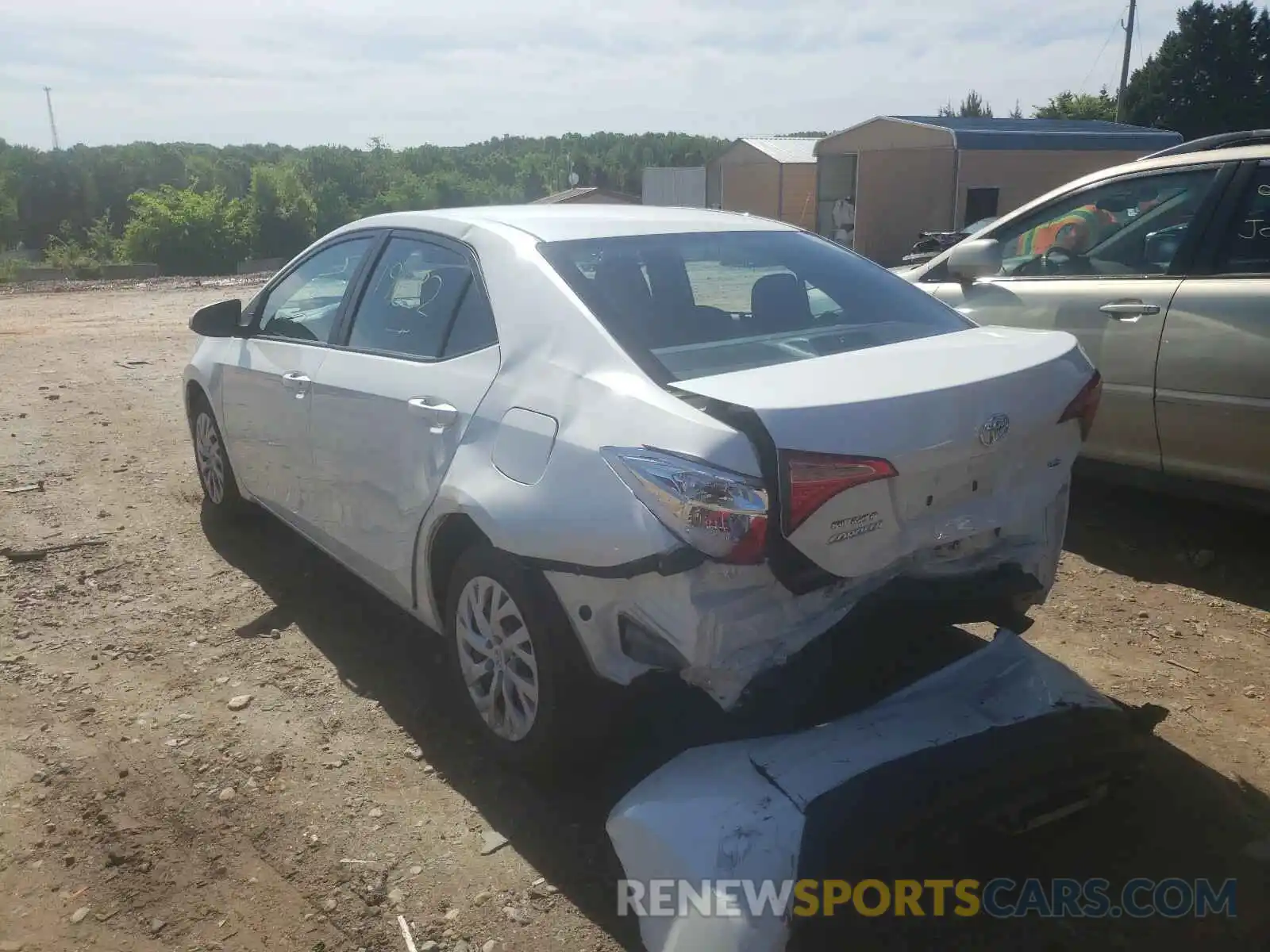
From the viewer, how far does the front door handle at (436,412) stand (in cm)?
304

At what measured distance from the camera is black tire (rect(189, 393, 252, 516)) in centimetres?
508

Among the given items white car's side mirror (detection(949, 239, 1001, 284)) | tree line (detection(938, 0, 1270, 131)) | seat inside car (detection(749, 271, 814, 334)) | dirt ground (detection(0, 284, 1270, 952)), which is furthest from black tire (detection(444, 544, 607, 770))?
tree line (detection(938, 0, 1270, 131))

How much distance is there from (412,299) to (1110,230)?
11.0 ft

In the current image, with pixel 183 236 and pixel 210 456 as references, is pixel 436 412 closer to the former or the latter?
pixel 210 456

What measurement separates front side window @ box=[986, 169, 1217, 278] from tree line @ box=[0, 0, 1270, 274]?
3186 centimetres

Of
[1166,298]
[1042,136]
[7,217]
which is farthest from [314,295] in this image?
[7,217]

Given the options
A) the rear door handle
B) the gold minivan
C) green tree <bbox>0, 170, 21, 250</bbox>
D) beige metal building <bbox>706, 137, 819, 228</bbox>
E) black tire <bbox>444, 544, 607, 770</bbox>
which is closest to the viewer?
black tire <bbox>444, 544, 607, 770</bbox>

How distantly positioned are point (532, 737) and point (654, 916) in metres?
0.73

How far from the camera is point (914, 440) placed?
95.3 inches

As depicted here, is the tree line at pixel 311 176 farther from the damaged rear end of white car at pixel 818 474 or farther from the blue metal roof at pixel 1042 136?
the damaged rear end of white car at pixel 818 474

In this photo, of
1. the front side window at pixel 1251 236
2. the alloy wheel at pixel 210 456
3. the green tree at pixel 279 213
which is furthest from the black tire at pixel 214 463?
the green tree at pixel 279 213

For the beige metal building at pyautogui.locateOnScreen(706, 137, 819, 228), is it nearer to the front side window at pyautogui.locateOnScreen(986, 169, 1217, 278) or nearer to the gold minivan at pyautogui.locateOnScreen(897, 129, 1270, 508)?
the front side window at pyautogui.locateOnScreen(986, 169, 1217, 278)

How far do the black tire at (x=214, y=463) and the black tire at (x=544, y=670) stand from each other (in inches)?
99.5

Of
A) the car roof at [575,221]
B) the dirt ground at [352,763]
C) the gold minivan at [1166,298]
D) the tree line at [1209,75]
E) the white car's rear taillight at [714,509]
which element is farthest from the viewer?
the tree line at [1209,75]
